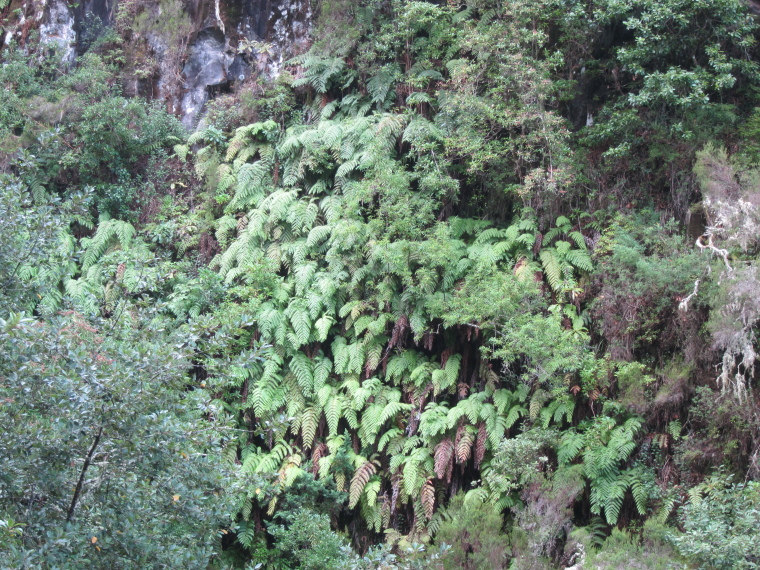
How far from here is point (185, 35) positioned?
53.5 ft

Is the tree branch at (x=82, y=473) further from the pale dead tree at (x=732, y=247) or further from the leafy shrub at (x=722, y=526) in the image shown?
the pale dead tree at (x=732, y=247)

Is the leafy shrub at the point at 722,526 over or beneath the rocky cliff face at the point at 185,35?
beneath

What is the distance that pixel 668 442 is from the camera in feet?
27.3

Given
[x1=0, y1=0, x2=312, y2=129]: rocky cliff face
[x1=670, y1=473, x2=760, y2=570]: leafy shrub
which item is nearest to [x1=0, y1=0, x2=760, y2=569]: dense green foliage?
[x1=670, y1=473, x2=760, y2=570]: leafy shrub

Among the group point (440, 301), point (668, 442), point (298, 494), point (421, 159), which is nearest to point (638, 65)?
point (421, 159)

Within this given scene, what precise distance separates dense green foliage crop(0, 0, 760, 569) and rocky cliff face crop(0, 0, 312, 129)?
3.07 ft

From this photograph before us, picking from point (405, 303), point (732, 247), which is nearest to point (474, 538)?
point (405, 303)

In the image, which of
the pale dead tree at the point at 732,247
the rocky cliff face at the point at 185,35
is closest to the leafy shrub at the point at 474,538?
the pale dead tree at the point at 732,247

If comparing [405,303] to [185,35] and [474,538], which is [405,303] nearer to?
[474,538]

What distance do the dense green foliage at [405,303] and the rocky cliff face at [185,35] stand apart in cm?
94

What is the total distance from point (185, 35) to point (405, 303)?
988 centimetres

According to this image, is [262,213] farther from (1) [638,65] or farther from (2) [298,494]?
(1) [638,65]

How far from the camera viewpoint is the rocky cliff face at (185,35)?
15.5 m

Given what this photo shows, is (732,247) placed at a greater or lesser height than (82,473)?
greater
